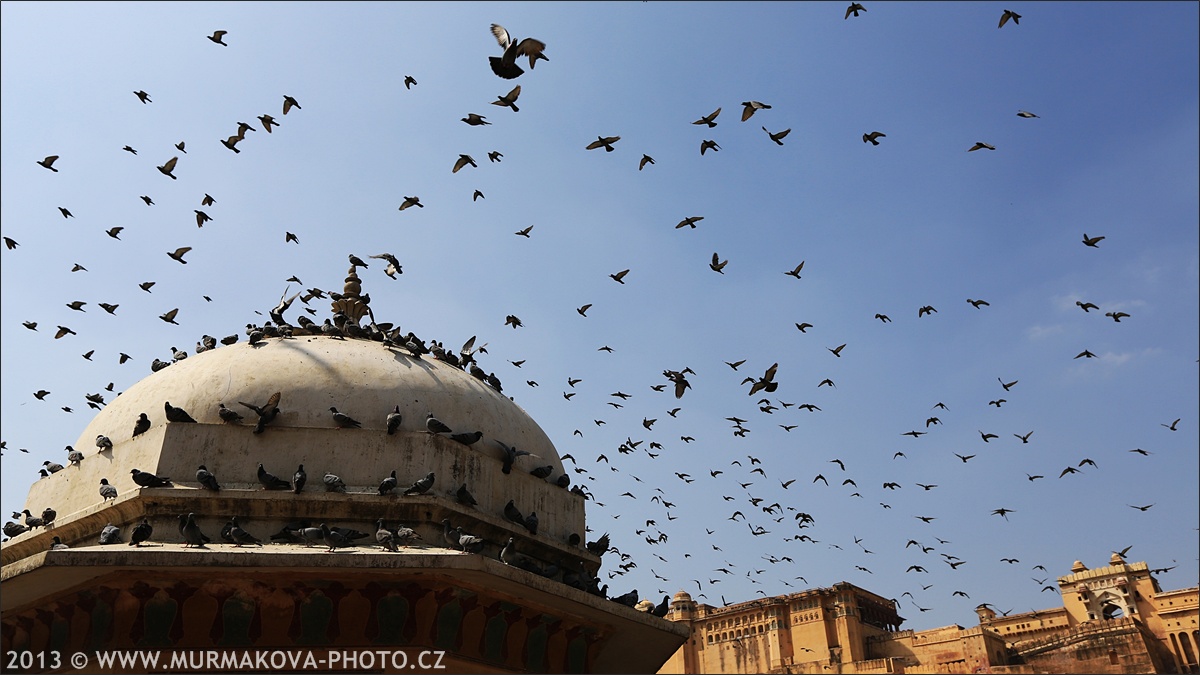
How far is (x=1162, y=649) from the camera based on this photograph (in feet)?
173

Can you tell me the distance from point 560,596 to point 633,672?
2473 mm

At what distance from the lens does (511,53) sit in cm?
830

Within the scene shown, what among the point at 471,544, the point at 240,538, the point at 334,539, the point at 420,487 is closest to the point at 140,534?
the point at 240,538

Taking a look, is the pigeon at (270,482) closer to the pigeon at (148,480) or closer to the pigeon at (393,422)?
the pigeon at (148,480)

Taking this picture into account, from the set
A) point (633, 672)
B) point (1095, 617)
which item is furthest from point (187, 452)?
point (1095, 617)

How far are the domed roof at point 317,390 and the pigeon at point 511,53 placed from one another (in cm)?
356

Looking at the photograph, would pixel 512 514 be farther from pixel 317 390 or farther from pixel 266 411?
pixel 266 411

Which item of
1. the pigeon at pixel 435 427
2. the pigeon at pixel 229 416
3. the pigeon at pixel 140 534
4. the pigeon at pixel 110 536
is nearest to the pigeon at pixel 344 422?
the pigeon at pixel 435 427

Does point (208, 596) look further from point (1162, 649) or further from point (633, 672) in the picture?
point (1162, 649)

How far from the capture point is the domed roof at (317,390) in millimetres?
9406

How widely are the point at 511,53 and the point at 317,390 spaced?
13.0 feet

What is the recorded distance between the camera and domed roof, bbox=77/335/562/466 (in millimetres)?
9406

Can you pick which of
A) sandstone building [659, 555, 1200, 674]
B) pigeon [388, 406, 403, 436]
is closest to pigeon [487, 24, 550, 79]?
pigeon [388, 406, 403, 436]

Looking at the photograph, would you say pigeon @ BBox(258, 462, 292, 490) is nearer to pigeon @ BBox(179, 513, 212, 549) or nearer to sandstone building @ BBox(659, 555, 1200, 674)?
pigeon @ BBox(179, 513, 212, 549)
